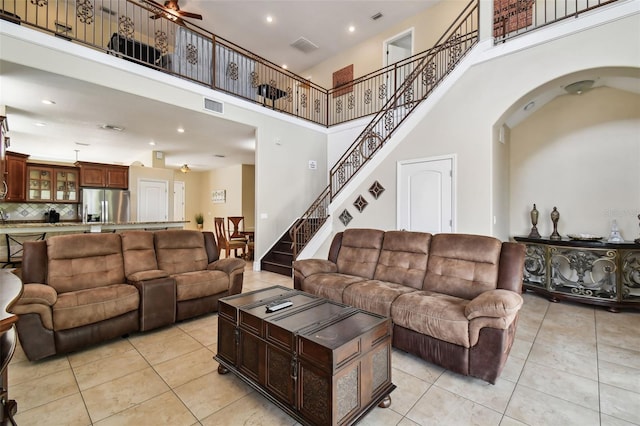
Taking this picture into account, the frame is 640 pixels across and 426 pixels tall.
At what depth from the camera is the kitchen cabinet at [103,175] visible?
743cm

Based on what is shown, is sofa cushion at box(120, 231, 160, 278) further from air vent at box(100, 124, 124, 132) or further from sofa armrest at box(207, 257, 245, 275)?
air vent at box(100, 124, 124, 132)

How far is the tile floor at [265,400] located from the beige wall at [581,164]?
221 centimetres

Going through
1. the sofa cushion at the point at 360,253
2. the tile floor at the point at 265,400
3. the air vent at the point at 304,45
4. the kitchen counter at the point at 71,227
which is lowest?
the tile floor at the point at 265,400

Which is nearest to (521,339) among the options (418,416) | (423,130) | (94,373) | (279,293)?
(418,416)

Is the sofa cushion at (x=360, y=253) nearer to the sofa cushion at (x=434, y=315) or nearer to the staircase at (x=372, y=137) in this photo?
the sofa cushion at (x=434, y=315)

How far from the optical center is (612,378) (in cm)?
225

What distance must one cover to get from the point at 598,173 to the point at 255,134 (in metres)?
6.20

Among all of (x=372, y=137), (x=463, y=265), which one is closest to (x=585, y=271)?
(x=463, y=265)

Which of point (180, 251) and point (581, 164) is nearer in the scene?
point (180, 251)

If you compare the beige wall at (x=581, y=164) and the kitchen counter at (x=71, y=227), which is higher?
the beige wall at (x=581, y=164)

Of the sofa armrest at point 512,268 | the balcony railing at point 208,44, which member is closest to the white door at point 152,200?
the balcony railing at point 208,44

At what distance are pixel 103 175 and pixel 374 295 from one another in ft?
27.1

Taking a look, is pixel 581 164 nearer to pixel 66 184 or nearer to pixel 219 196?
pixel 219 196

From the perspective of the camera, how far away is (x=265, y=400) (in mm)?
1981
